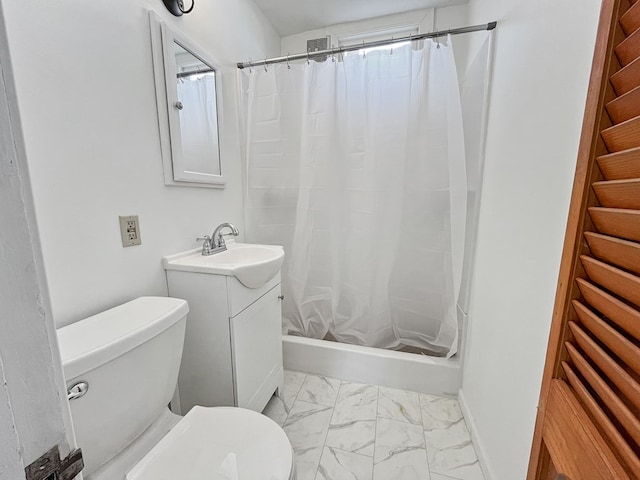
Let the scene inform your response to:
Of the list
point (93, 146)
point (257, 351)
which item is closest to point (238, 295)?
point (257, 351)

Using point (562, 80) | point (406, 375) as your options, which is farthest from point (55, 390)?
point (406, 375)

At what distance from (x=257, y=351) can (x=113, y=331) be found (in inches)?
26.6

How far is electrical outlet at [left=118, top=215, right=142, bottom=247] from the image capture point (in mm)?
1042

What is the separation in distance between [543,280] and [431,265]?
2.73 ft

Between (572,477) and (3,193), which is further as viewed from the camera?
(572,477)

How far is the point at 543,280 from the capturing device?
0.83 meters

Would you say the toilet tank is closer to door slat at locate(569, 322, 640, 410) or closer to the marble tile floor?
the marble tile floor

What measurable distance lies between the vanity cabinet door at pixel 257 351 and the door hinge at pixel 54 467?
0.82 m

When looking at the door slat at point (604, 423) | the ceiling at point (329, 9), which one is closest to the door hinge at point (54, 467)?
the door slat at point (604, 423)

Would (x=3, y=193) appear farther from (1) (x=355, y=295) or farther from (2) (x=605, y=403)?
(1) (x=355, y=295)

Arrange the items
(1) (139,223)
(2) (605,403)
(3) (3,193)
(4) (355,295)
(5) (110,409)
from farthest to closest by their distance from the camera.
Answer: (4) (355,295)
(1) (139,223)
(5) (110,409)
(2) (605,403)
(3) (3,193)

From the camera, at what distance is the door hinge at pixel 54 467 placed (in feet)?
0.93

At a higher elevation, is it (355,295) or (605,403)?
(605,403)

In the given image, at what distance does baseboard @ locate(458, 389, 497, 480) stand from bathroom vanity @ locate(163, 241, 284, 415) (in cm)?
103
